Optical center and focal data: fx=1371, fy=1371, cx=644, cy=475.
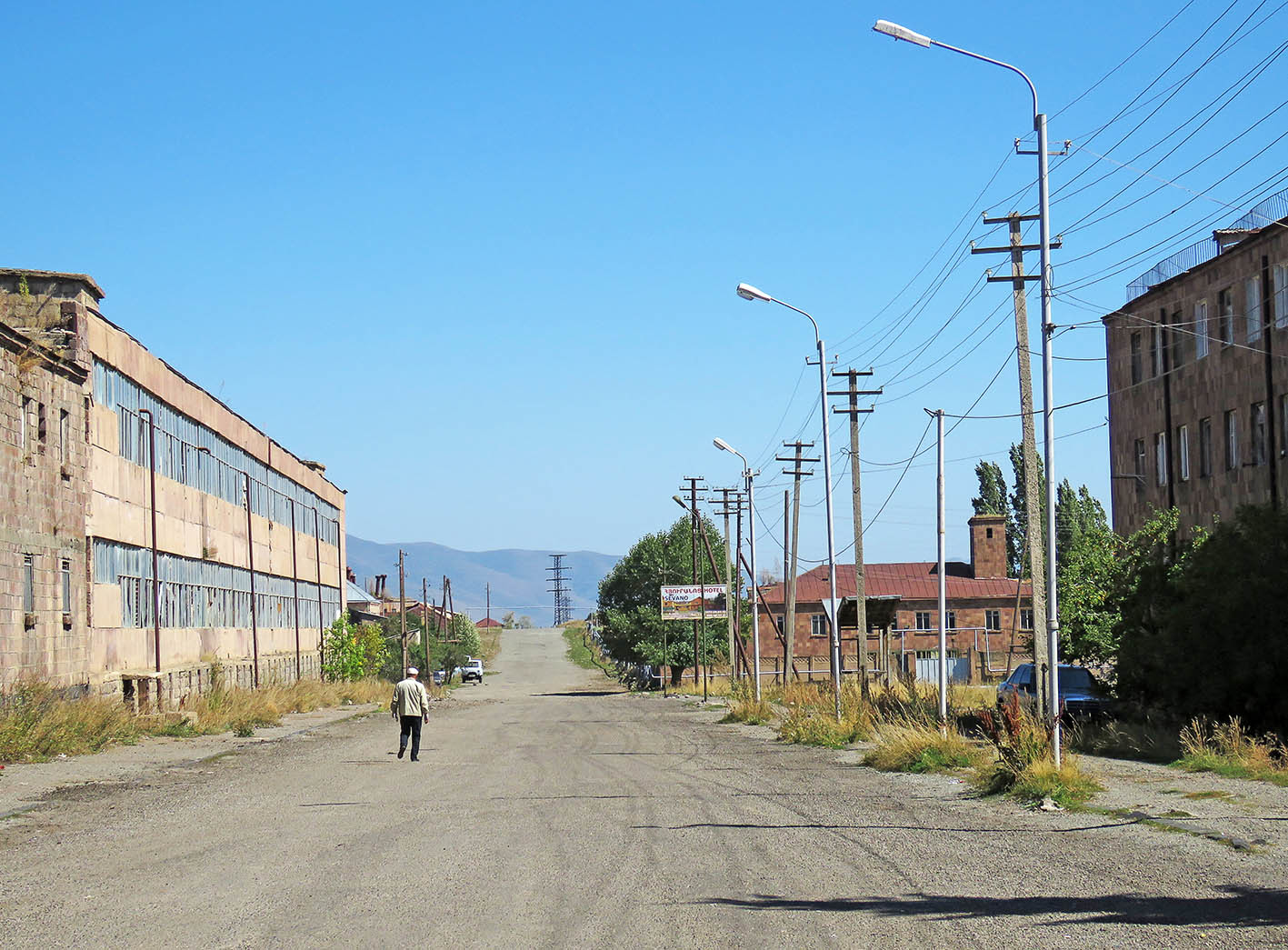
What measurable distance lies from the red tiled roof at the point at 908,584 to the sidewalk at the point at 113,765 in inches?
2298

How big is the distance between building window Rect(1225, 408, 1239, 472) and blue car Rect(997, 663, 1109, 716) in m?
7.42

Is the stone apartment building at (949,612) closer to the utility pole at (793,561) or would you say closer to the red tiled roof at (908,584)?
the red tiled roof at (908,584)

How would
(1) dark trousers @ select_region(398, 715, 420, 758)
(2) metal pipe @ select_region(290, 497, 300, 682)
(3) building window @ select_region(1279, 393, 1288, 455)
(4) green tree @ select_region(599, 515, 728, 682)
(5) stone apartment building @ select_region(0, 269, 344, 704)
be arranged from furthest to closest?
(4) green tree @ select_region(599, 515, 728, 682)
(2) metal pipe @ select_region(290, 497, 300, 682)
(3) building window @ select_region(1279, 393, 1288, 455)
(5) stone apartment building @ select_region(0, 269, 344, 704)
(1) dark trousers @ select_region(398, 715, 420, 758)

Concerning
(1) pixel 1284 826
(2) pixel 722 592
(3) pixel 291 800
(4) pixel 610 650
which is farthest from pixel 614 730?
(4) pixel 610 650

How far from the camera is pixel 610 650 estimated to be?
302ft

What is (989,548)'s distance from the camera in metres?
90.8

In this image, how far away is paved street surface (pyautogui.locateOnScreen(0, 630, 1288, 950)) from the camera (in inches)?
344

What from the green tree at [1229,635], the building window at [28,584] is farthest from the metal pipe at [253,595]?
the green tree at [1229,635]

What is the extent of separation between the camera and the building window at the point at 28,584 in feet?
93.6

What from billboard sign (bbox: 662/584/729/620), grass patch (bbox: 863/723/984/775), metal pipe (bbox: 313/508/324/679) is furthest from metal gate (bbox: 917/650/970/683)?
grass patch (bbox: 863/723/984/775)

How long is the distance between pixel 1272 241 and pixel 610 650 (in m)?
64.8

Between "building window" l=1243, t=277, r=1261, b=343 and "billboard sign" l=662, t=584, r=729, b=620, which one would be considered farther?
"billboard sign" l=662, t=584, r=729, b=620

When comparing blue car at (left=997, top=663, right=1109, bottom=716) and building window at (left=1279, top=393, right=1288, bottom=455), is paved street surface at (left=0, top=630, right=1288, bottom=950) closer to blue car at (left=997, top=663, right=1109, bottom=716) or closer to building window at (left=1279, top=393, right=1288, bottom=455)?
blue car at (left=997, top=663, right=1109, bottom=716)

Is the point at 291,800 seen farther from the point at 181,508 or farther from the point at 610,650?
the point at 610,650
